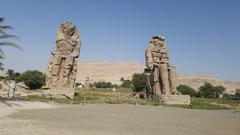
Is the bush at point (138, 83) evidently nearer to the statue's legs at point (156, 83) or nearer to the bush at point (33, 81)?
the bush at point (33, 81)

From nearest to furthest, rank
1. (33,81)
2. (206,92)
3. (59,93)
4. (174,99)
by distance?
(59,93) < (174,99) < (33,81) < (206,92)

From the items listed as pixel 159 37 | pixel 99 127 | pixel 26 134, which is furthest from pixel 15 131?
pixel 159 37

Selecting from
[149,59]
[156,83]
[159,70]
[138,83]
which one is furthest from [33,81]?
[159,70]

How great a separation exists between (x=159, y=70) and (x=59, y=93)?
33.7 feet

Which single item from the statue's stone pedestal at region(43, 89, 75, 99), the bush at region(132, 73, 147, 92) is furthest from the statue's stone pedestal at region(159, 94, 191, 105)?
the bush at region(132, 73, 147, 92)

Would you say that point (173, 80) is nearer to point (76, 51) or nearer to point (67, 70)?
point (76, 51)

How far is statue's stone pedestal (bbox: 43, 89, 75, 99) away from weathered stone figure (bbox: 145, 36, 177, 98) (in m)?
8.92

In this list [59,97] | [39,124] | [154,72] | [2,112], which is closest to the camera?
[39,124]

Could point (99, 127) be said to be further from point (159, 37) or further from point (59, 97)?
point (159, 37)

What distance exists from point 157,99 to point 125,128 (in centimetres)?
2081

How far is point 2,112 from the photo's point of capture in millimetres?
16672

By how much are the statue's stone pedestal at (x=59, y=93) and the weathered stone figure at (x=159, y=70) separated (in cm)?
892

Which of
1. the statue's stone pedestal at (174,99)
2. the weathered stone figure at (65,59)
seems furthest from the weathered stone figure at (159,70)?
the weathered stone figure at (65,59)

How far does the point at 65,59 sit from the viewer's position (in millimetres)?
32469
